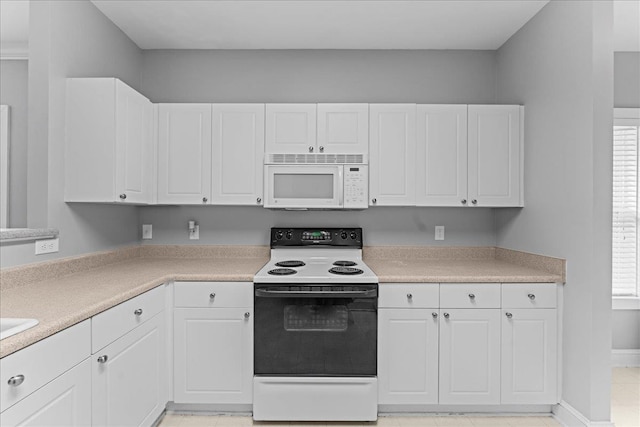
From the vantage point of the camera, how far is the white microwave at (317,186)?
2.97 metres

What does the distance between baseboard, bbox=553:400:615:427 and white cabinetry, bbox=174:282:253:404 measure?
6.15 feet

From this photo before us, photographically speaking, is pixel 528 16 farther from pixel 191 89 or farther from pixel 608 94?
pixel 191 89

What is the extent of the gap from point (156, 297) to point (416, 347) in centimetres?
157

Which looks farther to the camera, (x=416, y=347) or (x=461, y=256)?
(x=461, y=256)

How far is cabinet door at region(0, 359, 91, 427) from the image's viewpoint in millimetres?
1259

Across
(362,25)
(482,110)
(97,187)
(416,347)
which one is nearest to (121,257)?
(97,187)

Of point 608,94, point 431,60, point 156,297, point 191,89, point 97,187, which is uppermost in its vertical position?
point 431,60

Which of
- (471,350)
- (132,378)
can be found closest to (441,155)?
(471,350)

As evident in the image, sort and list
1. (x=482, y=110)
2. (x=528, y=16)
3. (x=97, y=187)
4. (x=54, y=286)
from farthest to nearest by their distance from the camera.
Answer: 1. (x=482, y=110)
2. (x=528, y=16)
3. (x=97, y=187)
4. (x=54, y=286)

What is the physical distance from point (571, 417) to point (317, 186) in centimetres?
209

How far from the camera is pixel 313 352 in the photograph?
2.47 m

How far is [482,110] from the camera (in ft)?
9.91

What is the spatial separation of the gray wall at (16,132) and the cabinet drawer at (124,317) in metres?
1.57

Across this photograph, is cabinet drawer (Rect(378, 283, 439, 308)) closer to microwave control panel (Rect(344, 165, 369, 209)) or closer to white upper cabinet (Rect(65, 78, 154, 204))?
microwave control panel (Rect(344, 165, 369, 209))
